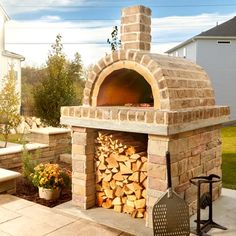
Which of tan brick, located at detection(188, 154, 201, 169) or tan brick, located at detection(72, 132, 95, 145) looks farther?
tan brick, located at detection(72, 132, 95, 145)

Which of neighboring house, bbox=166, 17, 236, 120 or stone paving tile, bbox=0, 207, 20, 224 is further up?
neighboring house, bbox=166, 17, 236, 120

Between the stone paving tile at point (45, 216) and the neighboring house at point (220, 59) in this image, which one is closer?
the stone paving tile at point (45, 216)

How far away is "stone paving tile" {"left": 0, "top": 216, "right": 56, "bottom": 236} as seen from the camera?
150 inches

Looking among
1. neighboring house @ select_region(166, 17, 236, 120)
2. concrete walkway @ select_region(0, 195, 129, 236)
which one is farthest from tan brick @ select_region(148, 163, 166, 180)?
neighboring house @ select_region(166, 17, 236, 120)

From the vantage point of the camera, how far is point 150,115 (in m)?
4.00

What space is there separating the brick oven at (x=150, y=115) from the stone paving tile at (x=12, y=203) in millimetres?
787

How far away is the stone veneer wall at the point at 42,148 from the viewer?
6.79 m

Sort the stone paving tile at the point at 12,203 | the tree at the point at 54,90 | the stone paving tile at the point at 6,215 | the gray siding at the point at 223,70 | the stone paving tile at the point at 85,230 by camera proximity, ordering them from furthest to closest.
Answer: the gray siding at the point at 223,70, the tree at the point at 54,90, the stone paving tile at the point at 12,203, the stone paving tile at the point at 6,215, the stone paving tile at the point at 85,230

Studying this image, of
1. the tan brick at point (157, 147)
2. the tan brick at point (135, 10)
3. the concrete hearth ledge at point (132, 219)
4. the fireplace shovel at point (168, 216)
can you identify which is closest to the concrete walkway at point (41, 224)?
the concrete hearth ledge at point (132, 219)

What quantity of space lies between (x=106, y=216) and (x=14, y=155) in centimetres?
321

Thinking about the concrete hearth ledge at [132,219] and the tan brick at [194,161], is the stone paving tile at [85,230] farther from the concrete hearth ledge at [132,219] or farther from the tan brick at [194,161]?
the tan brick at [194,161]

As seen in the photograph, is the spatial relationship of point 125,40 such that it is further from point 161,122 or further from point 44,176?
point 44,176

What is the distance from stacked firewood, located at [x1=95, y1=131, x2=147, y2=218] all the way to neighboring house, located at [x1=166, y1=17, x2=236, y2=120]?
53.4ft

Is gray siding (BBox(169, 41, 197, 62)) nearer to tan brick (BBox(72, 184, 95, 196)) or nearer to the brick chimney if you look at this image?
the brick chimney
